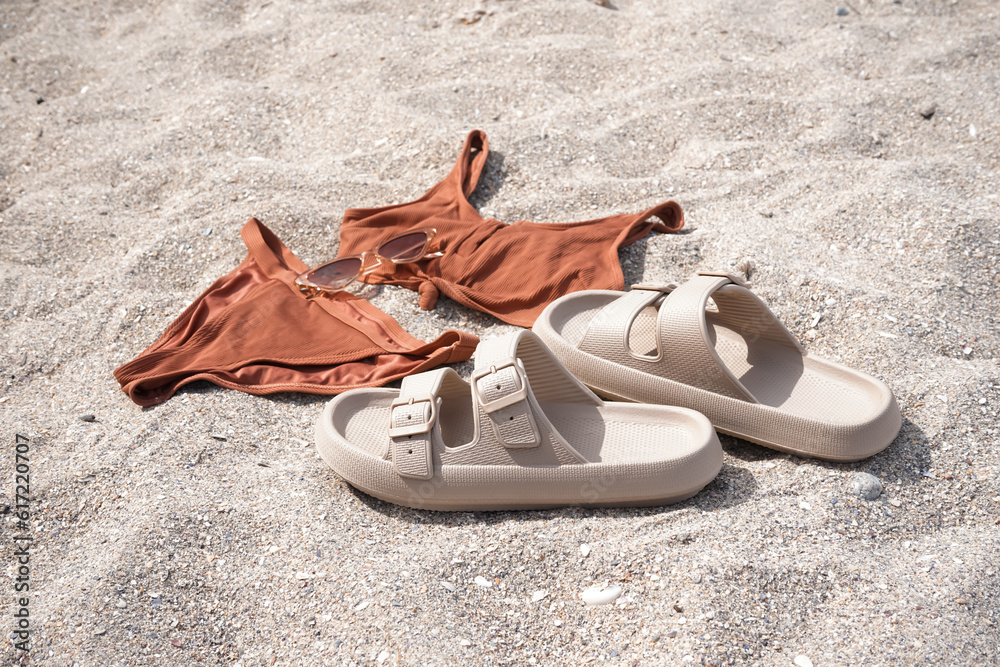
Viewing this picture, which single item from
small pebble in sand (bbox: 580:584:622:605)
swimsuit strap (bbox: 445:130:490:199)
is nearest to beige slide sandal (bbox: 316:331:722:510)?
small pebble in sand (bbox: 580:584:622:605)

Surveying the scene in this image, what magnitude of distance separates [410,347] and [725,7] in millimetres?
2542

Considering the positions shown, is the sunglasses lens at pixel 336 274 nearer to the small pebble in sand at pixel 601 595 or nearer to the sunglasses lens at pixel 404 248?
the sunglasses lens at pixel 404 248

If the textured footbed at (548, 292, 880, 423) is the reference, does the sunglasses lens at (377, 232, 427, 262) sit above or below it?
above

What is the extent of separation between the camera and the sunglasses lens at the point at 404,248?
2.35 meters

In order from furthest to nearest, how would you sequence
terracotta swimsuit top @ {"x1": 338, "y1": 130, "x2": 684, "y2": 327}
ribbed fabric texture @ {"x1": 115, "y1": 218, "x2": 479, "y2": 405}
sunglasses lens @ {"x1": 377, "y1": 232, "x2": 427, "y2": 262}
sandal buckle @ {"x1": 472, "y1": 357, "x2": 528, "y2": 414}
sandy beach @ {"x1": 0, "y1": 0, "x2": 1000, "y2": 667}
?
sunglasses lens @ {"x1": 377, "y1": 232, "x2": 427, "y2": 262}
terracotta swimsuit top @ {"x1": 338, "y1": 130, "x2": 684, "y2": 327}
ribbed fabric texture @ {"x1": 115, "y1": 218, "x2": 479, "y2": 405}
sandal buckle @ {"x1": 472, "y1": 357, "x2": 528, "y2": 414}
sandy beach @ {"x1": 0, "y1": 0, "x2": 1000, "y2": 667}

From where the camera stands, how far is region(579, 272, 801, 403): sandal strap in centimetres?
162

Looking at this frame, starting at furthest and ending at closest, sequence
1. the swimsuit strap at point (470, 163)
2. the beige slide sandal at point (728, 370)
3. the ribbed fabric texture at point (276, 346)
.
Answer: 1. the swimsuit strap at point (470, 163)
2. the ribbed fabric texture at point (276, 346)
3. the beige slide sandal at point (728, 370)

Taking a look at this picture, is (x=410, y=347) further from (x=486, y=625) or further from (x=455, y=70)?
(x=455, y=70)

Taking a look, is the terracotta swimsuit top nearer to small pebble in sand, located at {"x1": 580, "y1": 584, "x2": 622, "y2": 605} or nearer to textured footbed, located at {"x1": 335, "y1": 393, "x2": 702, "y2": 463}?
textured footbed, located at {"x1": 335, "y1": 393, "x2": 702, "y2": 463}

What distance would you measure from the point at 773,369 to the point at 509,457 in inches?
28.8

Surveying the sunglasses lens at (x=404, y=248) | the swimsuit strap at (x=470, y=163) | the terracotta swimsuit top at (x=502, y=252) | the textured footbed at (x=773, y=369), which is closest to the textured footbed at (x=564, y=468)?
the textured footbed at (x=773, y=369)

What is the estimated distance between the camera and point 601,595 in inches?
52.4

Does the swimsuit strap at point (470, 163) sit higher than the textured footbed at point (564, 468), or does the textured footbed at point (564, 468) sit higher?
the swimsuit strap at point (470, 163)

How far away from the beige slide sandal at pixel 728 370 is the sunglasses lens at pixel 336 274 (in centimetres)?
72
